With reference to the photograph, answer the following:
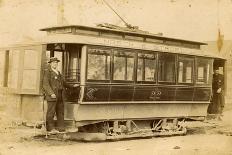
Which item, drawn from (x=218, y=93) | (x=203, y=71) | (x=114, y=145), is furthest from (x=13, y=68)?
(x=218, y=93)

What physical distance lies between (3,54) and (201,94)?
6.52 m

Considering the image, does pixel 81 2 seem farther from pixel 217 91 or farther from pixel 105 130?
pixel 105 130

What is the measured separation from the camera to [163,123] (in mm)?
13680

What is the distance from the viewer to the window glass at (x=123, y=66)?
11.8m

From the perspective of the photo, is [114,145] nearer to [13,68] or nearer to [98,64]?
[98,64]

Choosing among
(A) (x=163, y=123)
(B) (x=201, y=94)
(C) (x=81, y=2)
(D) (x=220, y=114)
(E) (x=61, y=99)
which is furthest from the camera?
(C) (x=81, y=2)

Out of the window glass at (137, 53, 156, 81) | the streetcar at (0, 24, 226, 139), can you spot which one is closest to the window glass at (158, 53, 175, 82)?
the streetcar at (0, 24, 226, 139)

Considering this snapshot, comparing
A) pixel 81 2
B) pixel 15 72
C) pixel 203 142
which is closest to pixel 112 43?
pixel 15 72

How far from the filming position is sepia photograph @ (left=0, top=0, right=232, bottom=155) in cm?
1104

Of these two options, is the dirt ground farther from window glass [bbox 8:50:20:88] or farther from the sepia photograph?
window glass [bbox 8:50:20:88]

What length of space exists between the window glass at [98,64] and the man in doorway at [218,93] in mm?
5803

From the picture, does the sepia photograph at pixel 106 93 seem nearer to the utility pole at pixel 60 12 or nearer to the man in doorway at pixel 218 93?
the man in doorway at pixel 218 93

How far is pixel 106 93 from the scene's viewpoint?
11.6m

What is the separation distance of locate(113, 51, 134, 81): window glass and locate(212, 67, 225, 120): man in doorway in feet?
16.1
